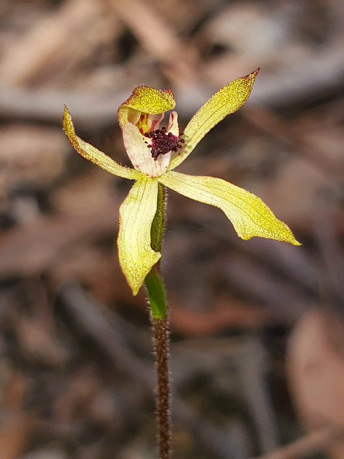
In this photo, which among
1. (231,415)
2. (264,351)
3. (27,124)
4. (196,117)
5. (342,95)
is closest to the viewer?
(196,117)

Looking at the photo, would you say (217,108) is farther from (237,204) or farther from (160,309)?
(160,309)

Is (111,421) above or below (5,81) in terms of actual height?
below

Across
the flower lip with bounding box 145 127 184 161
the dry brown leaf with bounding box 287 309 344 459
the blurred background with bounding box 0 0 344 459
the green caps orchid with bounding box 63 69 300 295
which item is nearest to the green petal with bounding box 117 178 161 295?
the green caps orchid with bounding box 63 69 300 295

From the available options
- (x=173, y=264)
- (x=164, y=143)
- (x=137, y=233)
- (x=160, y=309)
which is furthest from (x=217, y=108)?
(x=173, y=264)

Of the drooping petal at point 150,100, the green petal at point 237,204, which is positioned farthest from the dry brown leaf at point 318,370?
the drooping petal at point 150,100

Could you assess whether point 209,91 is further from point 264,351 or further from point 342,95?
point 264,351

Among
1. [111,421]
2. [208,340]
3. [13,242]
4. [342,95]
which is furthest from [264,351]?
[342,95]
